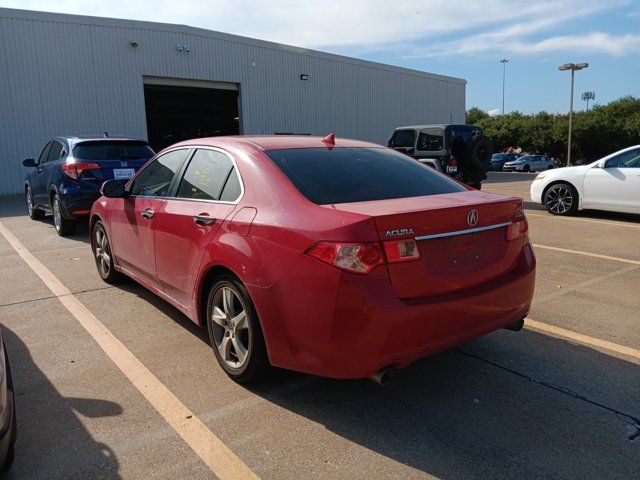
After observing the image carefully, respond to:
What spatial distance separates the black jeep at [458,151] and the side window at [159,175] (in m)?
8.08

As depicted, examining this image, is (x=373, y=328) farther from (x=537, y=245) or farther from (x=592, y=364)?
(x=537, y=245)

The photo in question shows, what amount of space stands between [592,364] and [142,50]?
20.2 metres

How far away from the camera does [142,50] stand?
19.9 meters

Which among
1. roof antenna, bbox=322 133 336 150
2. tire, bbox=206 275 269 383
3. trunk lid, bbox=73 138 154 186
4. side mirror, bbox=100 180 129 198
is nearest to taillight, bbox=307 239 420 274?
tire, bbox=206 275 269 383

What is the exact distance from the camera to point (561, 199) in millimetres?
10516

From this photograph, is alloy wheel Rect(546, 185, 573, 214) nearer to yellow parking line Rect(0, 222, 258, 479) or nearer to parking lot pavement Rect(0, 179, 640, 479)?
parking lot pavement Rect(0, 179, 640, 479)

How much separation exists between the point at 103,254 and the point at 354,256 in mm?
3903

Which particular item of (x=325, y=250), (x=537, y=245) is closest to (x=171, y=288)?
(x=325, y=250)

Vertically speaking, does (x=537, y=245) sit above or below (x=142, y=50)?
below

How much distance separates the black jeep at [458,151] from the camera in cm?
1204

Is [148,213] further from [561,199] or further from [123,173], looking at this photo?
[561,199]

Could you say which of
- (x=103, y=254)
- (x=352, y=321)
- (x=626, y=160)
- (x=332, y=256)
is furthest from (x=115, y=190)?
(x=626, y=160)

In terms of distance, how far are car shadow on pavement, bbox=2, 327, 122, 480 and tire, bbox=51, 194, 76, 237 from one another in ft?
18.1

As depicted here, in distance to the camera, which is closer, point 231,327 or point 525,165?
point 231,327
